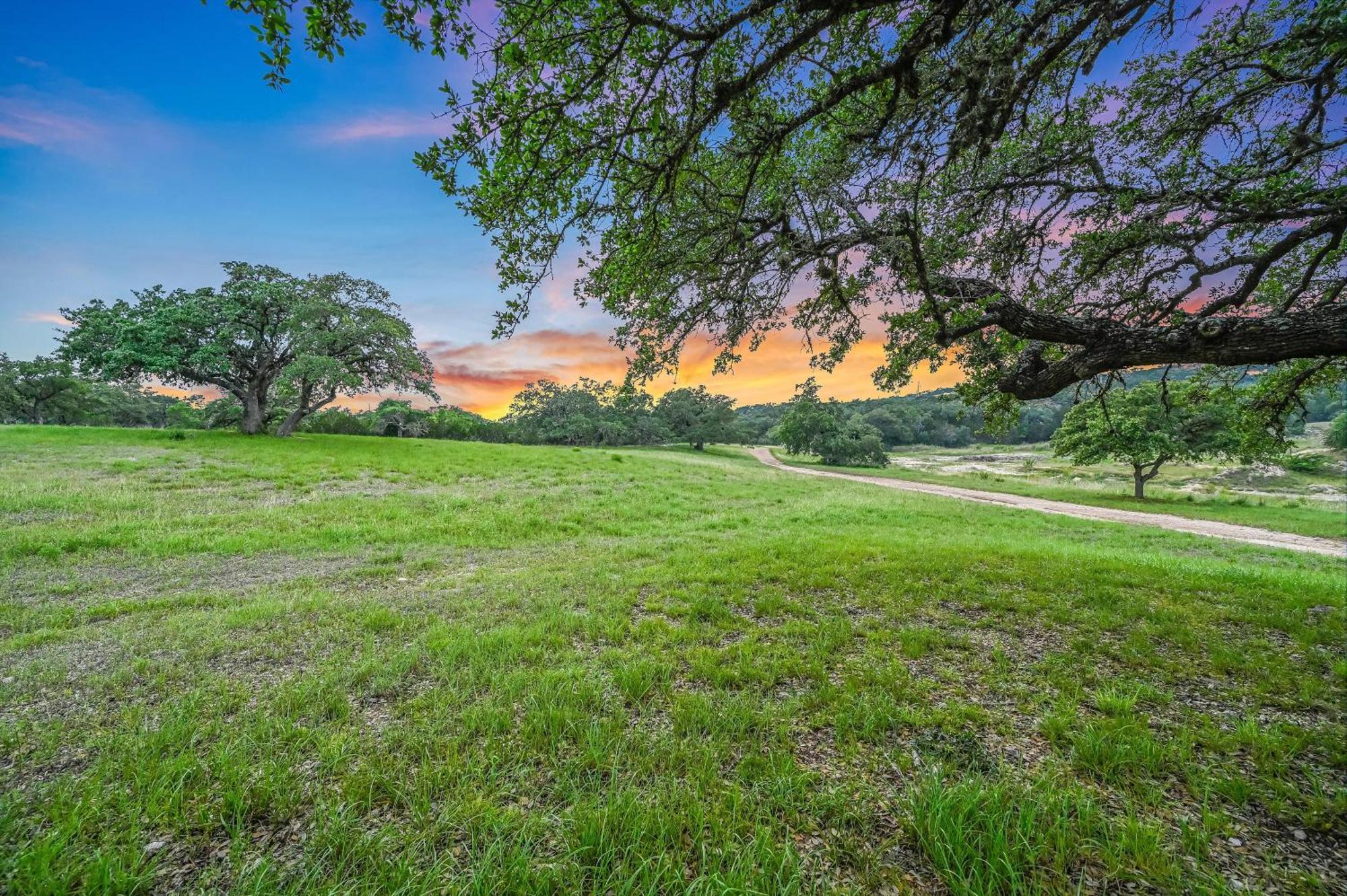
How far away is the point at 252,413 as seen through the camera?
2856cm

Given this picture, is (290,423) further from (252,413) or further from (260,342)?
(260,342)

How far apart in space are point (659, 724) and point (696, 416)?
7000 cm

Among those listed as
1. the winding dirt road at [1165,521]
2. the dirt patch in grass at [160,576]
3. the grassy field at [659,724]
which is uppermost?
the grassy field at [659,724]

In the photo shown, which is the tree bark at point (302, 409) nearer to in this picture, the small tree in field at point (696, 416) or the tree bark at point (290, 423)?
the tree bark at point (290, 423)

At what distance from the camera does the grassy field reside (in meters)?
2.32

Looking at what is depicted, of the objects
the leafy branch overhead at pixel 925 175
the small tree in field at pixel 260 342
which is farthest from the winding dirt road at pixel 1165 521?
the small tree in field at pixel 260 342

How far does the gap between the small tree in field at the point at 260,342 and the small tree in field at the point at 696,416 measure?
46.2 metres

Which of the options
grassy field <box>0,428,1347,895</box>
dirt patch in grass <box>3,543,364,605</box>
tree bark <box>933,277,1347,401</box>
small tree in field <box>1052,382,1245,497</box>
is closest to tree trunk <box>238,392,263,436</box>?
grassy field <box>0,428,1347,895</box>

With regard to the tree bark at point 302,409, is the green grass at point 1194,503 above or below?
below

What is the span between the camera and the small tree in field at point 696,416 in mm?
71875

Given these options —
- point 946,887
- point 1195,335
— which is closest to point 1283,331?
point 1195,335

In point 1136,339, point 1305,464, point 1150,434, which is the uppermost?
point 1136,339

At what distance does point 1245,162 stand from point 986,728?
10143 millimetres

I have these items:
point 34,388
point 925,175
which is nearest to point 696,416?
point 925,175
